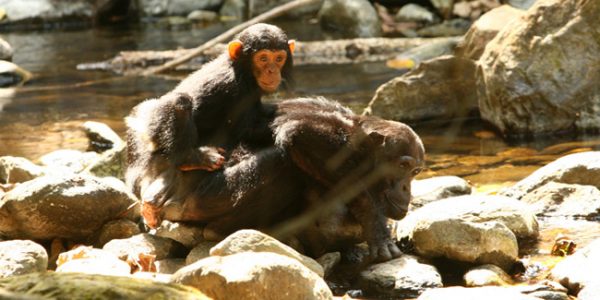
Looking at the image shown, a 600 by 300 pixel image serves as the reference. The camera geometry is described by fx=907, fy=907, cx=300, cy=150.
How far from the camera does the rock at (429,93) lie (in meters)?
9.44

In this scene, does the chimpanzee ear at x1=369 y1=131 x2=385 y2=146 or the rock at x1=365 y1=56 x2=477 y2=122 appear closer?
the chimpanzee ear at x1=369 y1=131 x2=385 y2=146

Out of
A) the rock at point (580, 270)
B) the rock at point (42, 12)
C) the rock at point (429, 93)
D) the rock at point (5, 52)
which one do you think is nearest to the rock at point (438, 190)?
the rock at point (580, 270)

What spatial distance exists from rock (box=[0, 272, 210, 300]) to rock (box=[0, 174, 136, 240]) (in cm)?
227

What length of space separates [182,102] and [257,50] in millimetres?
677

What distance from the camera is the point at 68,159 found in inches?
320

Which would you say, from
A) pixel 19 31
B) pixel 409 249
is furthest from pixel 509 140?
pixel 19 31

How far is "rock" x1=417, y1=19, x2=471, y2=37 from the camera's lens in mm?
17641

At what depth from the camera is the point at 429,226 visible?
4941 mm

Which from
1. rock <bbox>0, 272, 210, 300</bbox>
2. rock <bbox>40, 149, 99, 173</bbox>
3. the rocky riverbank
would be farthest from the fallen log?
rock <bbox>0, 272, 210, 300</bbox>

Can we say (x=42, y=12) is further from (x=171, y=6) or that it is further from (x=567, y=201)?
(x=567, y=201)

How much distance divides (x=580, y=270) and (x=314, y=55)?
1116 cm

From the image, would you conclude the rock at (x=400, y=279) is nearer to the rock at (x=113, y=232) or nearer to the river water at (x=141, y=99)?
the river water at (x=141, y=99)

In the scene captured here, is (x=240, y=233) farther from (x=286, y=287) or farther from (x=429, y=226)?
(x=429, y=226)

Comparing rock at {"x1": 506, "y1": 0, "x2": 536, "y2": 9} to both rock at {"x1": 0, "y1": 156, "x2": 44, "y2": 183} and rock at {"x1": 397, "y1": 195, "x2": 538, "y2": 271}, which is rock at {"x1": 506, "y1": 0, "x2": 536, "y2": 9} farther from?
rock at {"x1": 397, "y1": 195, "x2": 538, "y2": 271}
